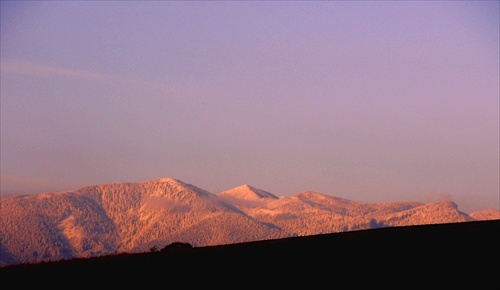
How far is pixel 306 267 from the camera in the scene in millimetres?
49219

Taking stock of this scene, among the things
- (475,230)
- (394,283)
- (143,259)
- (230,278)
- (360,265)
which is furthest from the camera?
(475,230)

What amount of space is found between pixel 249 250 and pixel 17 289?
2180 cm

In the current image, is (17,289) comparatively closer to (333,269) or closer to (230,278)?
(230,278)

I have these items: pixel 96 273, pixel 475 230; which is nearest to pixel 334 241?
pixel 475 230

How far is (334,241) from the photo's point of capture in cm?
6328

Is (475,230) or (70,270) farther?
(475,230)

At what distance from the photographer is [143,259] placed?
188ft

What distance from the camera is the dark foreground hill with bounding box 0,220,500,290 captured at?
4338 centimetres

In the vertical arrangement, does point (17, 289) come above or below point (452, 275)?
below

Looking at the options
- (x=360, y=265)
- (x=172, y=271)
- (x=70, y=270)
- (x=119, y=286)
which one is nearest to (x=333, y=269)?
(x=360, y=265)

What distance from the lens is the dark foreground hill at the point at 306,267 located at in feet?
142

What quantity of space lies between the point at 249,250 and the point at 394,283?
19.9m

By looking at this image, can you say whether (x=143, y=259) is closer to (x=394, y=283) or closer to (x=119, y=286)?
(x=119, y=286)

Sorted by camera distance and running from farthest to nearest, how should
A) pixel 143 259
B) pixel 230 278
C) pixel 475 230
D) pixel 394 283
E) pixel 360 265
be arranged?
pixel 475 230 < pixel 143 259 < pixel 360 265 < pixel 230 278 < pixel 394 283
